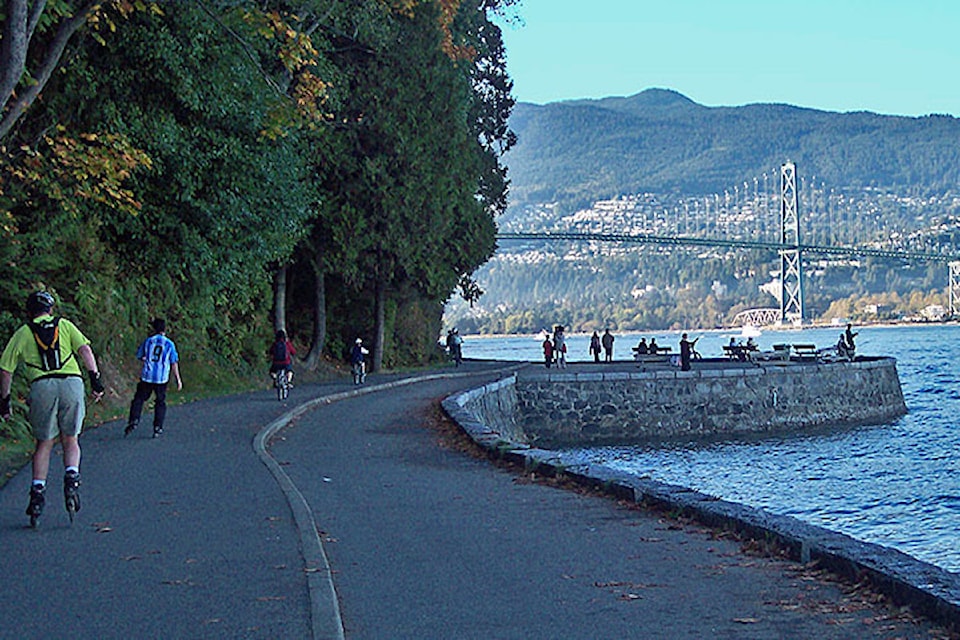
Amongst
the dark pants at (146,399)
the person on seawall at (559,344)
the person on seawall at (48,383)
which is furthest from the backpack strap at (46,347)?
the person on seawall at (559,344)

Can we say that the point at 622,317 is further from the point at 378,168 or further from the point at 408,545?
the point at 408,545

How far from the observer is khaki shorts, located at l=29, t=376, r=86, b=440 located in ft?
31.7

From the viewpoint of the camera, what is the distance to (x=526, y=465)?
14.5 m

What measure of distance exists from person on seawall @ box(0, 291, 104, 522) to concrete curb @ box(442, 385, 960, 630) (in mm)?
4571

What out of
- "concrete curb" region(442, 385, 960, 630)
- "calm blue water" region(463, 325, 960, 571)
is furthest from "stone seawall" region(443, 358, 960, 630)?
"calm blue water" region(463, 325, 960, 571)

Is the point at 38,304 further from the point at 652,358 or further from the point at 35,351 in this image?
the point at 652,358

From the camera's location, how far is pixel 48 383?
9695mm

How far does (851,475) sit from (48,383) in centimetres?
2093

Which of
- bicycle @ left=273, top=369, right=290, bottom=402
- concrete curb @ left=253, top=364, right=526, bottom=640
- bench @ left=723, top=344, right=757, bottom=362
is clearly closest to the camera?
concrete curb @ left=253, top=364, right=526, bottom=640

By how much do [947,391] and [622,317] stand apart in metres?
113

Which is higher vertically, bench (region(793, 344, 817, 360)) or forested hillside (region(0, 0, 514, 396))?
forested hillside (region(0, 0, 514, 396))

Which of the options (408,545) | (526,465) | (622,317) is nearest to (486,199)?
(526,465)

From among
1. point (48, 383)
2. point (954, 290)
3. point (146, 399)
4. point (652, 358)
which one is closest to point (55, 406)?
point (48, 383)

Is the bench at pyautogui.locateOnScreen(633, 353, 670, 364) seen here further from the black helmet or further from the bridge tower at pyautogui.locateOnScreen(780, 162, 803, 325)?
the bridge tower at pyautogui.locateOnScreen(780, 162, 803, 325)
